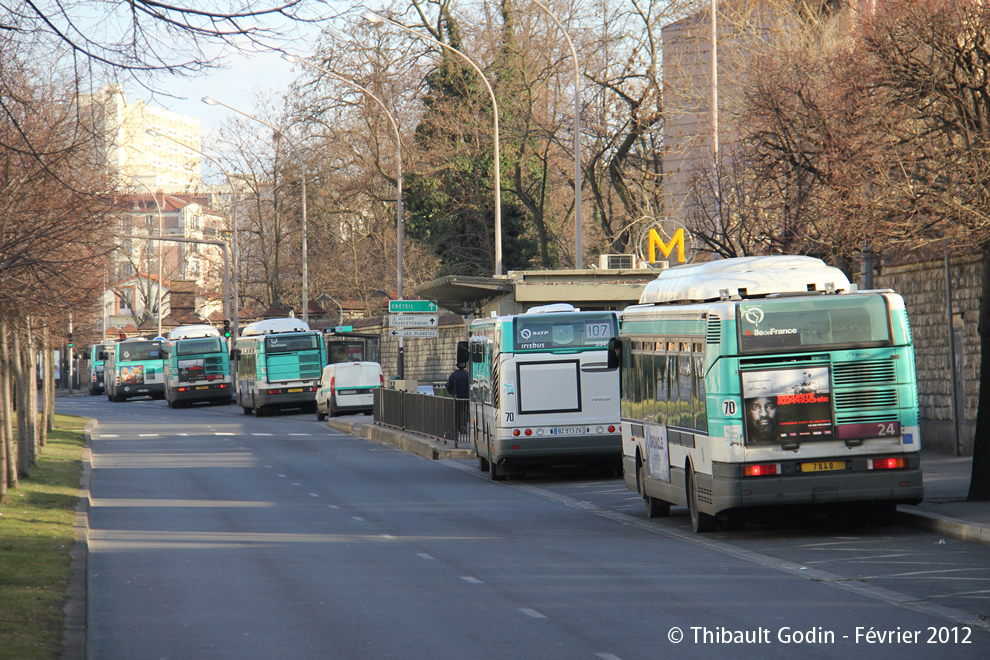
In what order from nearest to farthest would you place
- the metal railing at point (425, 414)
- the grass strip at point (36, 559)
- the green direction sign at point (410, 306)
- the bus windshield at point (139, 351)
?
the grass strip at point (36, 559) → the metal railing at point (425, 414) → the green direction sign at point (410, 306) → the bus windshield at point (139, 351)

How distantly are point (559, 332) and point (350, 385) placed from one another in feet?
76.5

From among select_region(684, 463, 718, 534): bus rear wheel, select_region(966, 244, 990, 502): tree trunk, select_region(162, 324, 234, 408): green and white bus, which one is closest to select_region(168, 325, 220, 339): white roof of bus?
select_region(162, 324, 234, 408): green and white bus

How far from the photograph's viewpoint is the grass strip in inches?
328

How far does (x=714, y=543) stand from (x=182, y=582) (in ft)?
17.9

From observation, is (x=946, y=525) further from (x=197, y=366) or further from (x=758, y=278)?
(x=197, y=366)

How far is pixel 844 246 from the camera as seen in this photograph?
738 inches

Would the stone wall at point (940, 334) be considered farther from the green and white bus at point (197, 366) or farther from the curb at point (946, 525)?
the green and white bus at point (197, 366)

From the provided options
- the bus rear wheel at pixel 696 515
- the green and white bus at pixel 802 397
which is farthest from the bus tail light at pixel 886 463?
the bus rear wheel at pixel 696 515

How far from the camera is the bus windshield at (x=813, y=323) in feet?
43.9

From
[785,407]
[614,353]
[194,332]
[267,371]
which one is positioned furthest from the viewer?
[194,332]

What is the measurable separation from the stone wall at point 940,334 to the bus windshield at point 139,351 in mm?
54199

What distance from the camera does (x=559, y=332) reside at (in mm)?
21719

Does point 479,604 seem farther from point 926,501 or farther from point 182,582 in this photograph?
point 926,501

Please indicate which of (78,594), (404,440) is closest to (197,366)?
(404,440)
